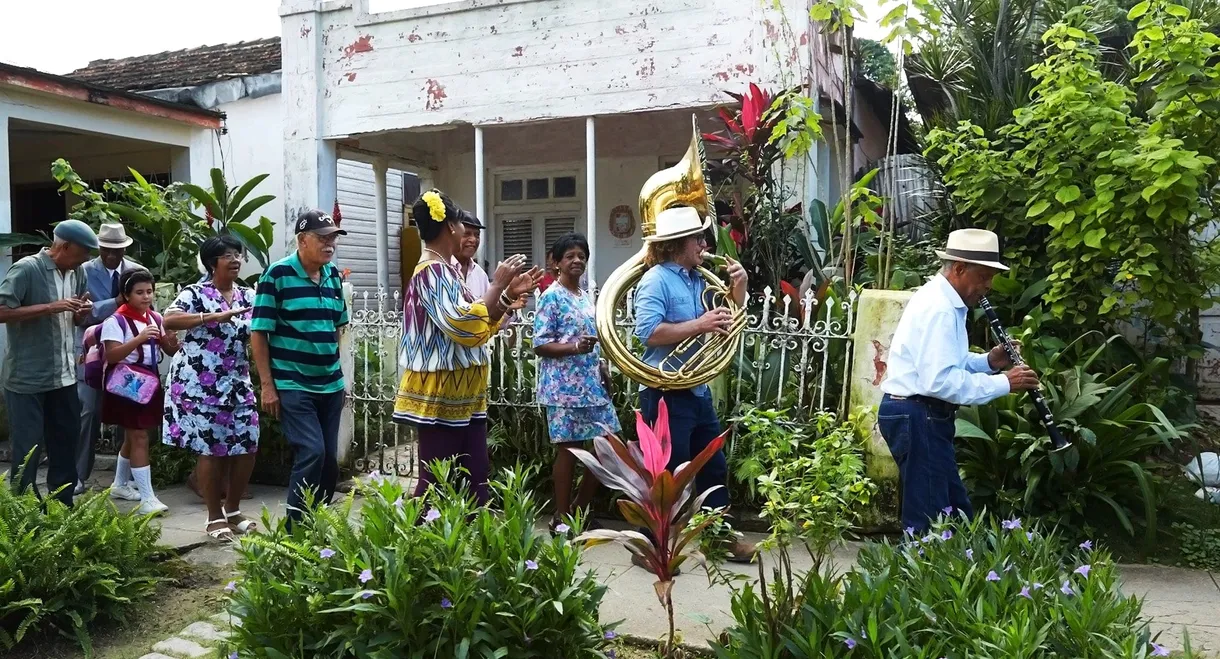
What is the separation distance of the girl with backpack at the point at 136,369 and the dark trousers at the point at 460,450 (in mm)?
2341

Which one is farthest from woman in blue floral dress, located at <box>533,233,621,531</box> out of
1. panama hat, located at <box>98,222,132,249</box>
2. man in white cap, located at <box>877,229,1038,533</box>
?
panama hat, located at <box>98,222,132,249</box>

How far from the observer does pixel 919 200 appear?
7.91m

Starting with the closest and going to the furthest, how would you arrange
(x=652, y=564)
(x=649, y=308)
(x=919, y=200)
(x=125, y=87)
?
(x=652, y=564), (x=649, y=308), (x=919, y=200), (x=125, y=87)

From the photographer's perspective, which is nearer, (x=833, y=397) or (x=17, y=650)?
(x=17, y=650)

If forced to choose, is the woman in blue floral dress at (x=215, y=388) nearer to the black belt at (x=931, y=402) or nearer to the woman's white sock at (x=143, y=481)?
the woman's white sock at (x=143, y=481)

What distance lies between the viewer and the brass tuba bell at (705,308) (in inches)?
163

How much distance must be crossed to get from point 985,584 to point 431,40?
8.02m

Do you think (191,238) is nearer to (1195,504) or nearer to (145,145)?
(145,145)

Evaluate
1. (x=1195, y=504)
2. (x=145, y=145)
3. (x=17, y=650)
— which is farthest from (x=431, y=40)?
(x=1195, y=504)

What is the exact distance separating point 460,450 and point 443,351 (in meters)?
0.48

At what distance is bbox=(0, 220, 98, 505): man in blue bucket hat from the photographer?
4551 mm

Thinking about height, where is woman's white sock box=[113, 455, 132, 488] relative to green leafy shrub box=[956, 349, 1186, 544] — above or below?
below

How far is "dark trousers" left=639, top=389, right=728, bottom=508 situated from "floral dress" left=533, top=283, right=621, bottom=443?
479 millimetres

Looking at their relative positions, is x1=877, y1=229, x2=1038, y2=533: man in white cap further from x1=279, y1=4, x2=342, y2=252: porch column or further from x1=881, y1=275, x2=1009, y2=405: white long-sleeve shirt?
x1=279, y1=4, x2=342, y2=252: porch column
